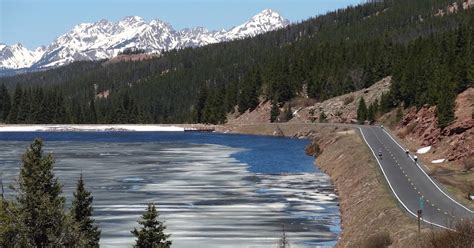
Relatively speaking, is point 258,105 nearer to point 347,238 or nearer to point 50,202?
point 347,238

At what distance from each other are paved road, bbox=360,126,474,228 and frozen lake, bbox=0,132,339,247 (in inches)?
217

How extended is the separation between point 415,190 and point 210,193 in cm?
1922

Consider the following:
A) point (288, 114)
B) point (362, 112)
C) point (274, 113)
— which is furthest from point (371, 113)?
point (274, 113)

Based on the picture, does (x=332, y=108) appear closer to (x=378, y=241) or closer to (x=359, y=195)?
(x=359, y=195)

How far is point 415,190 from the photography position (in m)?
48.9

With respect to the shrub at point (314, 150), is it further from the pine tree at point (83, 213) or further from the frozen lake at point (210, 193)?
the pine tree at point (83, 213)

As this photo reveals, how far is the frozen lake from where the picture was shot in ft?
135

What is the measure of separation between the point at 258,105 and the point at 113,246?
14966 cm

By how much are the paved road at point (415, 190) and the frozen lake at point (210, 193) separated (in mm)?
5509

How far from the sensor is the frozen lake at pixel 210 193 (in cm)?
4112

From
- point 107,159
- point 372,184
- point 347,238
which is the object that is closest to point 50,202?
point 347,238

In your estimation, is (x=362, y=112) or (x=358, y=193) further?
(x=362, y=112)

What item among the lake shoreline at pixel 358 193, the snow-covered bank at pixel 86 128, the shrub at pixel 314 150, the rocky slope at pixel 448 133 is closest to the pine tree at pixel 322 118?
the lake shoreline at pixel 358 193

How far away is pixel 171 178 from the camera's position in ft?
226
